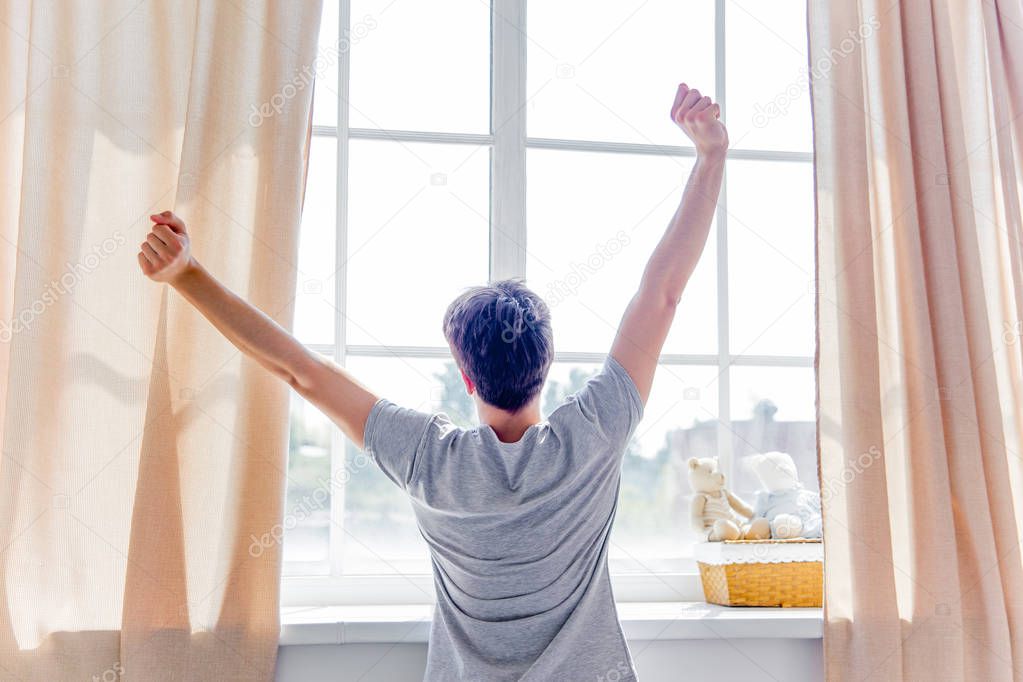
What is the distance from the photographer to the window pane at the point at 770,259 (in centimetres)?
192

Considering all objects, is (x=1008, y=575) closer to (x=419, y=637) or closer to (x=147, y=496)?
(x=419, y=637)

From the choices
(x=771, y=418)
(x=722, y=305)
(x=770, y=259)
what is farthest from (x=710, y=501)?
(x=770, y=259)

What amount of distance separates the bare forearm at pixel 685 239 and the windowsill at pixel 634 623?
62 centimetres

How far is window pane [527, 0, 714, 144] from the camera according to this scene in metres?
1.90

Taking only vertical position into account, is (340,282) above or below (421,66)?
below

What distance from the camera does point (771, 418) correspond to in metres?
1.91

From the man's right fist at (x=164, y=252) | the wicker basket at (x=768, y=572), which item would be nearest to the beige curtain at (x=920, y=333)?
the wicker basket at (x=768, y=572)

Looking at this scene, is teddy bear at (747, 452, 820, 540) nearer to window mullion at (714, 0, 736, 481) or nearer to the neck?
window mullion at (714, 0, 736, 481)

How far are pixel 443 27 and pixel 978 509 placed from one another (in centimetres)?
142

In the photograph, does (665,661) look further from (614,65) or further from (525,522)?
(614,65)

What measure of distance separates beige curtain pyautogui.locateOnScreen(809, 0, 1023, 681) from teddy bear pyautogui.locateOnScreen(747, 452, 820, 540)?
0.09m

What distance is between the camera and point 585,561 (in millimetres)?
1240

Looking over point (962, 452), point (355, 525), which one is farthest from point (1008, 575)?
point (355, 525)

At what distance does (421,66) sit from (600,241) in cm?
52
